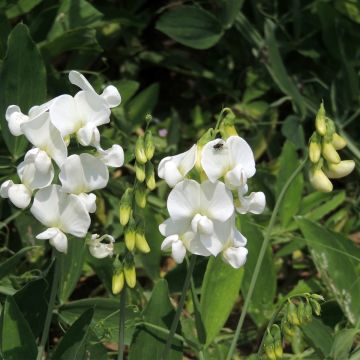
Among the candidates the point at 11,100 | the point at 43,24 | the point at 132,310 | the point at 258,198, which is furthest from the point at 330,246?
the point at 43,24

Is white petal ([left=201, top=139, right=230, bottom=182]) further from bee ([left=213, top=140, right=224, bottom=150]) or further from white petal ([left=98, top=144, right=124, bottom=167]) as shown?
white petal ([left=98, top=144, right=124, bottom=167])

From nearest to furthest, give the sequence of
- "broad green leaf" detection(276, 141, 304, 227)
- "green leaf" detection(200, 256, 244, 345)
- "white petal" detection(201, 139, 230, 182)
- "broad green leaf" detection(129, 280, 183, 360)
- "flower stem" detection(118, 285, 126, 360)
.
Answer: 1. "white petal" detection(201, 139, 230, 182)
2. "flower stem" detection(118, 285, 126, 360)
3. "broad green leaf" detection(129, 280, 183, 360)
4. "green leaf" detection(200, 256, 244, 345)
5. "broad green leaf" detection(276, 141, 304, 227)

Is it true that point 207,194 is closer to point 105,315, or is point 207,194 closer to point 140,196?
point 140,196

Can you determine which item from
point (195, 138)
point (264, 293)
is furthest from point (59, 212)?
point (195, 138)

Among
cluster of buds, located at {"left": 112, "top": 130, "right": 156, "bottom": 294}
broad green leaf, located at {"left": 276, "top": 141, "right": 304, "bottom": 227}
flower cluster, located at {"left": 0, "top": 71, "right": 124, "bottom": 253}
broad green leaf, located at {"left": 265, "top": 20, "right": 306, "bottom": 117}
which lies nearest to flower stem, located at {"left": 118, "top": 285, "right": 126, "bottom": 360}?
Result: cluster of buds, located at {"left": 112, "top": 130, "right": 156, "bottom": 294}

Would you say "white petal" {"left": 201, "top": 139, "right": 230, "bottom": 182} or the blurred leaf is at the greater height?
"white petal" {"left": 201, "top": 139, "right": 230, "bottom": 182}

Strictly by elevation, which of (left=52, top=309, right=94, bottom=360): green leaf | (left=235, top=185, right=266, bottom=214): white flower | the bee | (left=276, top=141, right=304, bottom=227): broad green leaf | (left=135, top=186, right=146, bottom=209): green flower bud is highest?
the bee
